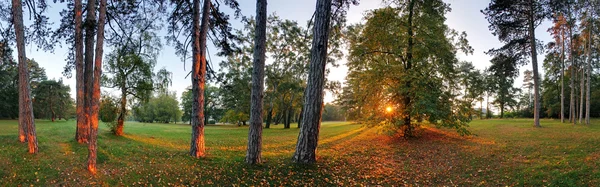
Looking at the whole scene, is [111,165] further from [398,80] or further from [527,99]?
[527,99]

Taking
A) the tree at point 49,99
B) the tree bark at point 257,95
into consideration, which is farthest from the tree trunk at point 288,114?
the tree at point 49,99

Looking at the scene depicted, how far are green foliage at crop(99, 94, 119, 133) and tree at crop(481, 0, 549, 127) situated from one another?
85.1 ft

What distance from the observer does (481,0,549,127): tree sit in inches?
744

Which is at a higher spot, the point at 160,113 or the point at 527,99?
the point at 527,99

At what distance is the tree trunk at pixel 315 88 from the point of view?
7859mm

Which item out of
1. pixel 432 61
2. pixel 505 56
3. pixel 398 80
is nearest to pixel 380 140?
pixel 398 80

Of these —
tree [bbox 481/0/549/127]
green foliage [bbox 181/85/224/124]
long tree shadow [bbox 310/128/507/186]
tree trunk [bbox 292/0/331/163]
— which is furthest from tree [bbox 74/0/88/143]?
green foliage [bbox 181/85/224/124]

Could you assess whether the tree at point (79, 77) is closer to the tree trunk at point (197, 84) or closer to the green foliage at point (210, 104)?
the tree trunk at point (197, 84)

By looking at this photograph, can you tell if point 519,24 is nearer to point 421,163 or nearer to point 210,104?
point 421,163

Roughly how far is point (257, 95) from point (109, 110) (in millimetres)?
13791

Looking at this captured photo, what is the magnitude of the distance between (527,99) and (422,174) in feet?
204

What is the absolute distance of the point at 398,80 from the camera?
13.7 m

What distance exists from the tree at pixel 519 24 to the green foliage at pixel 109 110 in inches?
1021

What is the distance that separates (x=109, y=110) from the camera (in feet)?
54.2
